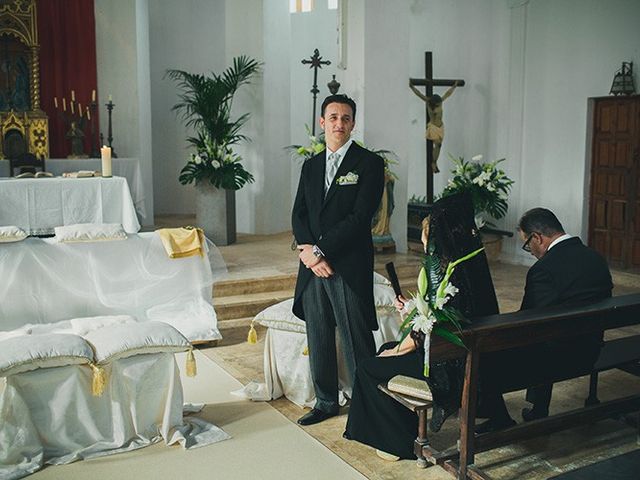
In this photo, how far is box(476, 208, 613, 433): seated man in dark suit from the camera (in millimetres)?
3879

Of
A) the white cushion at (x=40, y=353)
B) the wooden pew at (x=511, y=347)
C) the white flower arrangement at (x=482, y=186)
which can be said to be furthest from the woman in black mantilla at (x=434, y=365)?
the white flower arrangement at (x=482, y=186)

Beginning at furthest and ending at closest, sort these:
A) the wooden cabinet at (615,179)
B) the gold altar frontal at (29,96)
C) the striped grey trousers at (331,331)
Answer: the gold altar frontal at (29,96), the wooden cabinet at (615,179), the striped grey trousers at (331,331)

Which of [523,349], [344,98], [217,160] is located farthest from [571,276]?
[217,160]

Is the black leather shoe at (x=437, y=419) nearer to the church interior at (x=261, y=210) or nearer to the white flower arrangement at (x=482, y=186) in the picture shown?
the church interior at (x=261, y=210)

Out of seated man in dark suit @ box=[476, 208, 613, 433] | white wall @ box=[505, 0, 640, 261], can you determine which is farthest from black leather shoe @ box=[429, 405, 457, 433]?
white wall @ box=[505, 0, 640, 261]

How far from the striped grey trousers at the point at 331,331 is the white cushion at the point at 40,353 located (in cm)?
126

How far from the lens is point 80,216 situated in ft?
25.1

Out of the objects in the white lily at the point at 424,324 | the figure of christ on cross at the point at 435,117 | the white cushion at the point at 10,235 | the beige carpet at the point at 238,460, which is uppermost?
the figure of christ on cross at the point at 435,117

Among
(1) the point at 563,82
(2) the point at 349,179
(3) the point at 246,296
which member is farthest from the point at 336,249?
(1) the point at 563,82

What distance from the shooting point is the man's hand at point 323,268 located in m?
4.18

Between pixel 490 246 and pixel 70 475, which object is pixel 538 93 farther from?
pixel 70 475

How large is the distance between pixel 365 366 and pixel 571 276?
1.18 m

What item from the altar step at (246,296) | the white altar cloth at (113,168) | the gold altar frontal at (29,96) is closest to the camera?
the altar step at (246,296)

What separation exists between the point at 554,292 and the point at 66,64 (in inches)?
316
